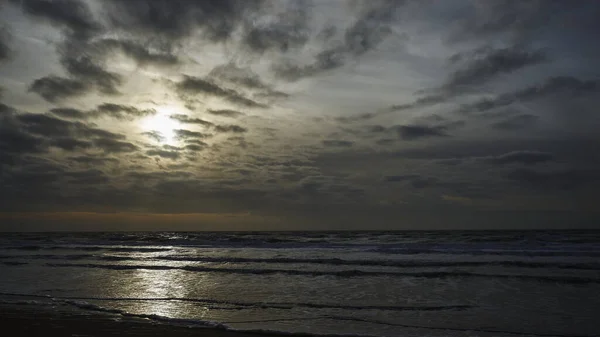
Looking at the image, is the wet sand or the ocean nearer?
the wet sand

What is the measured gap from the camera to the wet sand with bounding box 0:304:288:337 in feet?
28.0

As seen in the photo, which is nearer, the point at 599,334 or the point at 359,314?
the point at 599,334

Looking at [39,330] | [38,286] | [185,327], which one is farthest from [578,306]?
[38,286]

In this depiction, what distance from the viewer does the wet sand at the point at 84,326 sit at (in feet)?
28.0

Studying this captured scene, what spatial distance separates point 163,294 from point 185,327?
14.7ft

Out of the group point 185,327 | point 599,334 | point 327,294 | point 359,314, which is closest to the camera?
point 599,334

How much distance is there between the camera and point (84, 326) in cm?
916

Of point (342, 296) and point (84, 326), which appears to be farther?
point (342, 296)

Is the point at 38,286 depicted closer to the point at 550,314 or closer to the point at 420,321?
the point at 420,321

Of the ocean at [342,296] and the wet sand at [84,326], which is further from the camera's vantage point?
the ocean at [342,296]

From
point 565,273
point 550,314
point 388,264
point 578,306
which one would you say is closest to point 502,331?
point 550,314

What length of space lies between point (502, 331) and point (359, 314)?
3.13m

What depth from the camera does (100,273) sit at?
60.9ft

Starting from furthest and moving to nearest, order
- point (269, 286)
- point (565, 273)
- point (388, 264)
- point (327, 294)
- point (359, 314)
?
point (388, 264) < point (565, 273) < point (269, 286) < point (327, 294) < point (359, 314)
